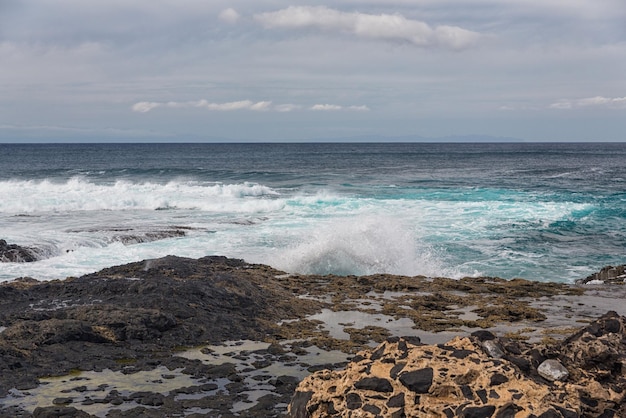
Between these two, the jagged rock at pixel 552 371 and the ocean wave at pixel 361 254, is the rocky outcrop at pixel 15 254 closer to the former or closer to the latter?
the ocean wave at pixel 361 254

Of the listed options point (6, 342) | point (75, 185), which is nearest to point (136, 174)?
point (75, 185)

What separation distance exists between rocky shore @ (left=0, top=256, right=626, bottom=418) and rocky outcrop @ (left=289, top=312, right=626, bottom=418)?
0.04 ft

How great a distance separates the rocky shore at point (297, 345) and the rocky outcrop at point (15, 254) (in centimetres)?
409

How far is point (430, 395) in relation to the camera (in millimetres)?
5516

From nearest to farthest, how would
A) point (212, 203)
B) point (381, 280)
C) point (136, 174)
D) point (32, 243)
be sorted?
point (381, 280) < point (32, 243) < point (212, 203) < point (136, 174)

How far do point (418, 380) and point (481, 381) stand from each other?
1.69 ft

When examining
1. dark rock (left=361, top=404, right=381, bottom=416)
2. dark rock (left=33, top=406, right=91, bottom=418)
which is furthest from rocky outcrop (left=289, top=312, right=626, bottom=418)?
dark rock (left=33, top=406, right=91, bottom=418)

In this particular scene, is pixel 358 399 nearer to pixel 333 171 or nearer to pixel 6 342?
pixel 6 342

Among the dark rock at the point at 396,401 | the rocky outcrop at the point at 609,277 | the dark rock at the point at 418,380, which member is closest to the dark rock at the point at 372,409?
the dark rock at the point at 396,401

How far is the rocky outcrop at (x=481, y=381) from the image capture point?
17.5ft

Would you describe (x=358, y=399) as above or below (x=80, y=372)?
above

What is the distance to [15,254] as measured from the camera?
19.2 m

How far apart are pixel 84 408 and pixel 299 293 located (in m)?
7.26

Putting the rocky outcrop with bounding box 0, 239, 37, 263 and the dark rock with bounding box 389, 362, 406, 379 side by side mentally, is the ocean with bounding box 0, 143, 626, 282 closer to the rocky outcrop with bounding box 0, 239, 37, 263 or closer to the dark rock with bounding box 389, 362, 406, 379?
the rocky outcrop with bounding box 0, 239, 37, 263
